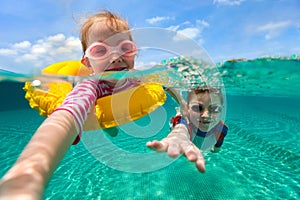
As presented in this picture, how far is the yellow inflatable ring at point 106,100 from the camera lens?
3293mm

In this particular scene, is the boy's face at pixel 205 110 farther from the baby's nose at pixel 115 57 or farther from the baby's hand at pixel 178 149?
the baby's hand at pixel 178 149

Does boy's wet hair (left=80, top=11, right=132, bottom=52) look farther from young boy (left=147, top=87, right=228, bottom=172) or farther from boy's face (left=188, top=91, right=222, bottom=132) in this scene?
boy's face (left=188, top=91, right=222, bottom=132)

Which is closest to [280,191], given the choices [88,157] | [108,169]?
[108,169]

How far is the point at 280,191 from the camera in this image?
5.43 metres

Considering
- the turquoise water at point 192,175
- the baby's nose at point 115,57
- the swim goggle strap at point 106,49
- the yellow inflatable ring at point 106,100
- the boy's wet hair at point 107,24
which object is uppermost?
the boy's wet hair at point 107,24

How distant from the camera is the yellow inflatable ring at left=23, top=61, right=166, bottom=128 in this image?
3293 mm

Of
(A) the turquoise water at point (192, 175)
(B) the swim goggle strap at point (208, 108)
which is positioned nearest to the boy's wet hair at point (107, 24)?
(B) the swim goggle strap at point (208, 108)

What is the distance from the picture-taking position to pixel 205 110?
4.03 meters

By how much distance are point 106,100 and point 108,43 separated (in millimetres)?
886

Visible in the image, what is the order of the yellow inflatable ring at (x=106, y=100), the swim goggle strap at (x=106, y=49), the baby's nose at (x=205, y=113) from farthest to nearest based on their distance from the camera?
1. the baby's nose at (x=205, y=113)
2. the yellow inflatable ring at (x=106, y=100)
3. the swim goggle strap at (x=106, y=49)

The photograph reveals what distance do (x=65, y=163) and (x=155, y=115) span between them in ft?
13.5

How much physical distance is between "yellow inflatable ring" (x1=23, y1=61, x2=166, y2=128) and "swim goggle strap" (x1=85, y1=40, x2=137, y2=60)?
0.69m

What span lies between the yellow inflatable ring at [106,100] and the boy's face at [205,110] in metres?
0.66

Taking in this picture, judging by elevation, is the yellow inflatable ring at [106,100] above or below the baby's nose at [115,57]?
below
